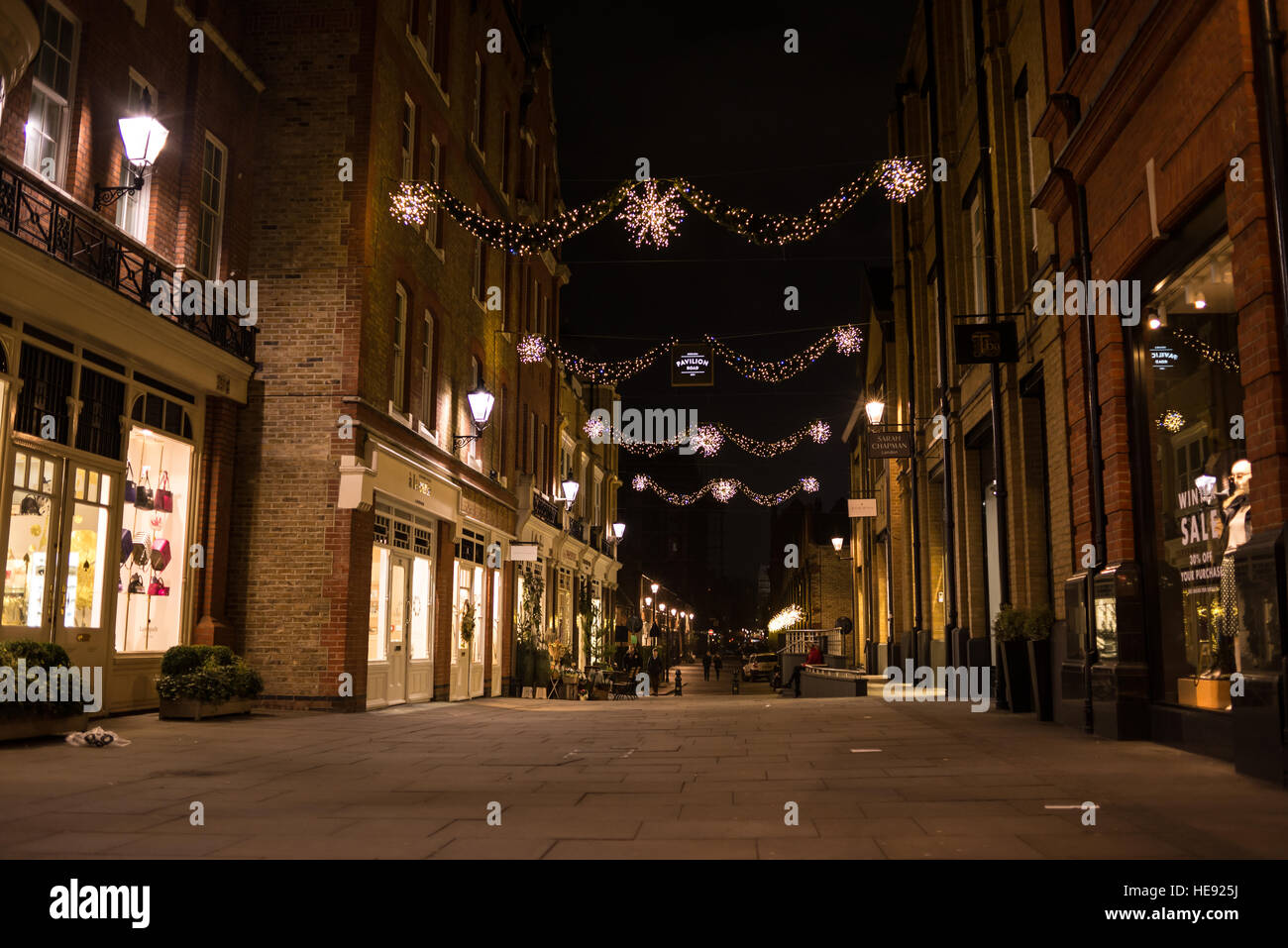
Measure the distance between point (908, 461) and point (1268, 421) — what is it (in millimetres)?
18657

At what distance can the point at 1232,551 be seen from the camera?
8.16m

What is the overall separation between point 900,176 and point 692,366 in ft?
24.6

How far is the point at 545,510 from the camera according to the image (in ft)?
96.5

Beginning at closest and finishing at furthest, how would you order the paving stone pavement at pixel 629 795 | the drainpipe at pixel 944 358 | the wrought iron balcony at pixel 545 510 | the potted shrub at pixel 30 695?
the paving stone pavement at pixel 629 795 → the potted shrub at pixel 30 695 → the drainpipe at pixel 944 358 → the wrought iron balcony at pixel 545 510

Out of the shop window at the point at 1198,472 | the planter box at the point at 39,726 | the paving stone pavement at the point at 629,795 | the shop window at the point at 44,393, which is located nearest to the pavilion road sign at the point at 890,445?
the paving stone pavement at the point at 629,795

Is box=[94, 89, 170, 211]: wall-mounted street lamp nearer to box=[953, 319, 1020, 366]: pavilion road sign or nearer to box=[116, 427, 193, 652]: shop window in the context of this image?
box=[116, 427, 193, 652]: shop window

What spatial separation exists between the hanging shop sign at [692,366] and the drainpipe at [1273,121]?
13.3 m

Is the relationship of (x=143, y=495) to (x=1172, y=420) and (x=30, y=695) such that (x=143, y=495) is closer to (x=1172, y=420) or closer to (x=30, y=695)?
(x=30, y=695)

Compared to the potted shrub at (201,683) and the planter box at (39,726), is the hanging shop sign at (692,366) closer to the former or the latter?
the potted shrub at (201,683)

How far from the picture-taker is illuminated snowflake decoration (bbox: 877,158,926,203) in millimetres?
13609

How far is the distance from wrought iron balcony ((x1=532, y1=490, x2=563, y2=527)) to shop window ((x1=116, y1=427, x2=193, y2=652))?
13.5 metres

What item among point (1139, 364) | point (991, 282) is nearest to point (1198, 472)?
point (1139, 364)

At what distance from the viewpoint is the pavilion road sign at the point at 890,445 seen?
20219 mm
